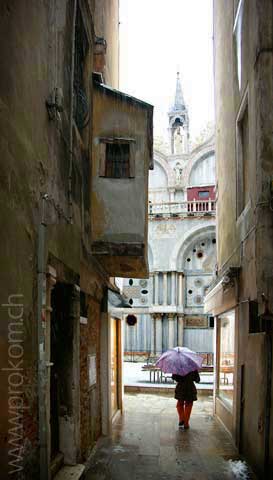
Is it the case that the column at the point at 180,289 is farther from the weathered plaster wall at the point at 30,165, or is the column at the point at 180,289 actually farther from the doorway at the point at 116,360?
the weathered plaster wall at the point at 30,165

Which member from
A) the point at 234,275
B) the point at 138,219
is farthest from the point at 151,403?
the point at 138,219

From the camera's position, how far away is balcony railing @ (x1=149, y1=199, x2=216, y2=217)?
2931cm

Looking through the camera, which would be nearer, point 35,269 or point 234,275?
point 35,269

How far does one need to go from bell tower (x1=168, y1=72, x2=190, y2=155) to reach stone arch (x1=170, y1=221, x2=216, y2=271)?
7647 mm

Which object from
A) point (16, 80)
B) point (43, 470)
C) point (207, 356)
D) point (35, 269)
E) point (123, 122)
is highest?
point (123, 122)

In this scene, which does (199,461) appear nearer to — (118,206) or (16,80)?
(118,206)

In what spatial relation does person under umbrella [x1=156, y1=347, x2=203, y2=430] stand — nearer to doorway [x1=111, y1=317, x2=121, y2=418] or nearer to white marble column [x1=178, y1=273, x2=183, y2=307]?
doorway [x1=111, y1=317, x2=121, y2=418]

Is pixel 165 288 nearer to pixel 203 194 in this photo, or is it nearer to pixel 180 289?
pixel 180 289

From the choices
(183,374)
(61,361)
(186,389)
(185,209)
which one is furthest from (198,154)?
(61,361)

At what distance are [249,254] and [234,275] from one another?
1338mm

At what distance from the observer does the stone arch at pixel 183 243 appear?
2923 centimetres

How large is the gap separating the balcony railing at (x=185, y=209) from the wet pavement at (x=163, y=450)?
1653 centimetres

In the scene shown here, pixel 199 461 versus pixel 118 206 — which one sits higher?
pixel 118 206

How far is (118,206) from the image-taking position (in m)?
9.24
